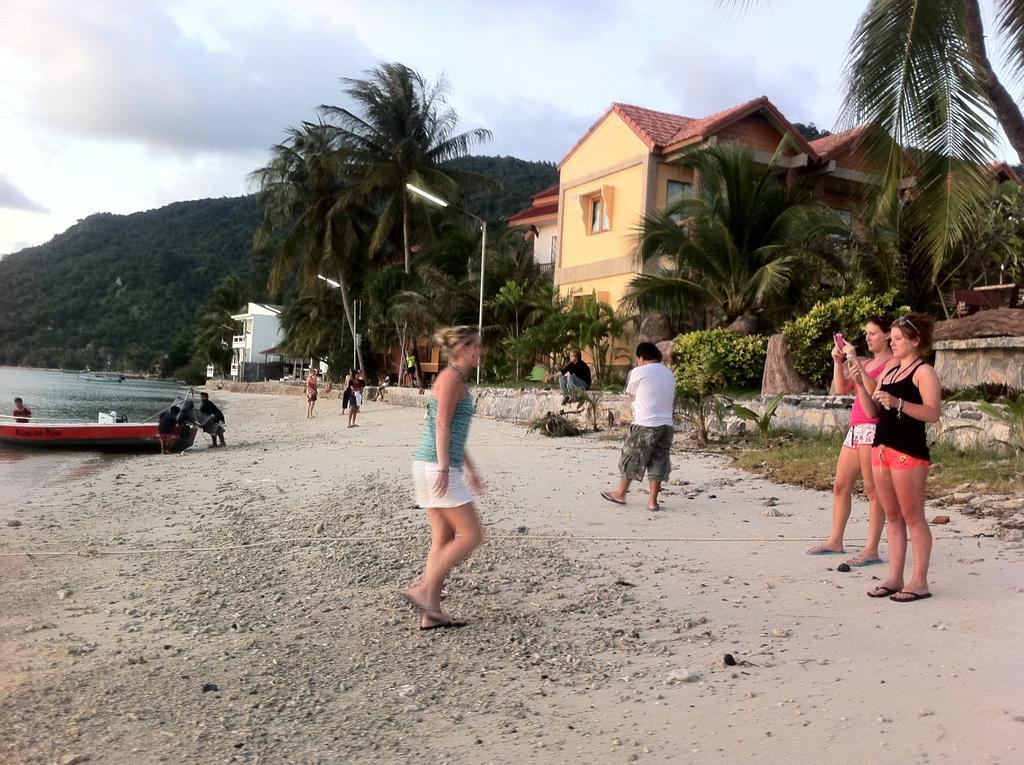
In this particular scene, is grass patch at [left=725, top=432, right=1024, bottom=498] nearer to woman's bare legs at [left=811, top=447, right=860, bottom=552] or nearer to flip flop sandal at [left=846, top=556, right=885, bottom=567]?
woman's bare legs at [left=811, top=447, right=860, bottom=552]

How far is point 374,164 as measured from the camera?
114 ft

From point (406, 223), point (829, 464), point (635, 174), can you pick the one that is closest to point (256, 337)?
point (406, 223)

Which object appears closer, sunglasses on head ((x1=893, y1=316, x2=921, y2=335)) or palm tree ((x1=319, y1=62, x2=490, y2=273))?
sunglasses on head ((x1=893, y1=316, x2=921, y2=335))

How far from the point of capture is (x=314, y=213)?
37500 mm

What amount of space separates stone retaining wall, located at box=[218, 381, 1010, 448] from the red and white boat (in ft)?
23.2

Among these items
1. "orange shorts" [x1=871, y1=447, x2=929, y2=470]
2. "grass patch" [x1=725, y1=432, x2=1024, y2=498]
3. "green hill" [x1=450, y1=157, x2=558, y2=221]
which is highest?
"green hill" [x1=450, y1=157, x2=558, y2=221]

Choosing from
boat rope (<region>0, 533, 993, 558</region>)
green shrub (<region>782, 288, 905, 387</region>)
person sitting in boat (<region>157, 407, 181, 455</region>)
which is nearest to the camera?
boat rope (<region>0, 533, 993, 558</region>)

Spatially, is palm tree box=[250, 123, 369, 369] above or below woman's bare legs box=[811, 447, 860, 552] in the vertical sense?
above

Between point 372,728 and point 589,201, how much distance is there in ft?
69.5

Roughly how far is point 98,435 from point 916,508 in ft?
59.1

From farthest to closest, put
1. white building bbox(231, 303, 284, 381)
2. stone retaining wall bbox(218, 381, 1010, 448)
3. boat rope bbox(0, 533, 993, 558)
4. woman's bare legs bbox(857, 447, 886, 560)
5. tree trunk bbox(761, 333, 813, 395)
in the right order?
1. white building bbox(231, 303, 284, 381)
2. tree trunk bbox(761, 333, 813, 395)
3. stone retaining wall bbox(218, 381, 1010, 448)
4. boat rope bbox(0, 533, 993, 558)
5. woman's bare legs bbox(857, 447, 886, 560)

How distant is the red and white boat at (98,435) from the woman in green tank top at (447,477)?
1501 cm

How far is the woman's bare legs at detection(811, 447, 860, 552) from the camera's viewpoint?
17.6ft

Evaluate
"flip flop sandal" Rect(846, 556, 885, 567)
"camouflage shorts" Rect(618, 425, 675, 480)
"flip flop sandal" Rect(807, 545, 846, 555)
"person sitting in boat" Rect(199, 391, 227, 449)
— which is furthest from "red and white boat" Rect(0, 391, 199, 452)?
"flip flop sandal" Rect(846, 556, 885, 567)
